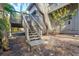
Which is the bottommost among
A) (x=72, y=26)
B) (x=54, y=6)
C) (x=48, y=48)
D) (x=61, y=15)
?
(x=48, y=48)

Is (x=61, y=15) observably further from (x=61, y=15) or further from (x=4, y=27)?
(x=4, y=27)

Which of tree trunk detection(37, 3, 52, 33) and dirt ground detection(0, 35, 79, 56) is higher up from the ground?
tree trunk detection(37, 3, 52, 33)

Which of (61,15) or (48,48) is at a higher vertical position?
(61,15)

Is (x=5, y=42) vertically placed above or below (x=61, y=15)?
below

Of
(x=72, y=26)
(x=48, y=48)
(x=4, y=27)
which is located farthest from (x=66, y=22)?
(x=4, y=27)

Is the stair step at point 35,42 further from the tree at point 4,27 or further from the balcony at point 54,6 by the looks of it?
the balcony at point 54,6

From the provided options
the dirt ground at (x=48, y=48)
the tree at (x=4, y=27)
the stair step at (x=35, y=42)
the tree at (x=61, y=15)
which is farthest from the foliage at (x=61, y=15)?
the tree at (x=4, y=27)

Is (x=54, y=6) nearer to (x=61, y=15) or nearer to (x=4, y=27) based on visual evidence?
(x=61, y=15)

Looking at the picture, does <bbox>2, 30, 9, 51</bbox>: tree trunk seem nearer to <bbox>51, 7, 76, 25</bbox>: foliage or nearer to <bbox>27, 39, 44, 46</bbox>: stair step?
<bbox>27, 39, 44, 46</bbox>: stair step

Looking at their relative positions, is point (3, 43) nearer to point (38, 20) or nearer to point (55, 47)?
point (38, 20)

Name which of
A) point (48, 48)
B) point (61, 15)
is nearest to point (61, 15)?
point (61, 15)

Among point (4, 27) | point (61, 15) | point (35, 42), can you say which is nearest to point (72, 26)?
point (61, 15)

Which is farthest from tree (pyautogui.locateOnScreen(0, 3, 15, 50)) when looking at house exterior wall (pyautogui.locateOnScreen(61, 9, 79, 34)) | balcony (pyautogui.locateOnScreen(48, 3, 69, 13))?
house exterior wall (pyautogui.locateOnScreen(61, 9, 79, 34))

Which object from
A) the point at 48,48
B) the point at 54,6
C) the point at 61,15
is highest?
the point at 54,6
